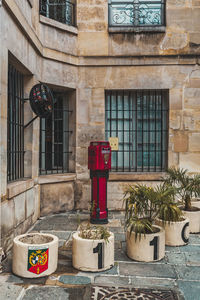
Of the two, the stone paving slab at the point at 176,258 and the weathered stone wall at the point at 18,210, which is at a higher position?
the weathered stone wall at the point at 18,210

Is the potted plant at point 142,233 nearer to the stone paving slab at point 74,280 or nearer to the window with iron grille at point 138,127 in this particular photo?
the stone paving slab at point 74,280

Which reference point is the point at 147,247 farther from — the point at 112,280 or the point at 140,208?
the point at 112,280

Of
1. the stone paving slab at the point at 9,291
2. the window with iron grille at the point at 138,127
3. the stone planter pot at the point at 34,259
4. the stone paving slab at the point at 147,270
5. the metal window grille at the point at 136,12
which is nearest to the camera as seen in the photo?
the stone paving slab at the point at 9,291

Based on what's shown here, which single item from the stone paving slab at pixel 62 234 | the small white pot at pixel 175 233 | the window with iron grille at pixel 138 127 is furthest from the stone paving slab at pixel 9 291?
the window with iron grille at pixel 138 127

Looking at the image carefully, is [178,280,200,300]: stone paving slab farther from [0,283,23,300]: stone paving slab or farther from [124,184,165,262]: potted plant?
[0,283,23,300]: stone paving slab

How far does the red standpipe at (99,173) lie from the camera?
6445mm

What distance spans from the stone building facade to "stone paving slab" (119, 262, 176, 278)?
3.36 m

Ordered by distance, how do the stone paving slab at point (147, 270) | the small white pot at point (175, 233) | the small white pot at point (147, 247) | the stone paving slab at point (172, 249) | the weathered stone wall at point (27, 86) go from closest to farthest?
the stone paving slab at point (147, 270) < the small white pot at point (147, 247) < the weathered stone wall at point (27, 86) < the stone paving slab at point (172, 249) < the small white pot at point (175, 233)

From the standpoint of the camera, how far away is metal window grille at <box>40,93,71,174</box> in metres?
7.88

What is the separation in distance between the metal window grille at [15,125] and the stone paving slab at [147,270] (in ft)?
9.19

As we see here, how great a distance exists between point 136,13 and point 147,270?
6.56 metres

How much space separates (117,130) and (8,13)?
421cm

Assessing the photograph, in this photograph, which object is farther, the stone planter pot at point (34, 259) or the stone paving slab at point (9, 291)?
the stone planter pot at point (34, 259)

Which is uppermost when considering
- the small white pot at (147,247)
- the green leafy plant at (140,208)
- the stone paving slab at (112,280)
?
the green leafy plant at (140,208)
